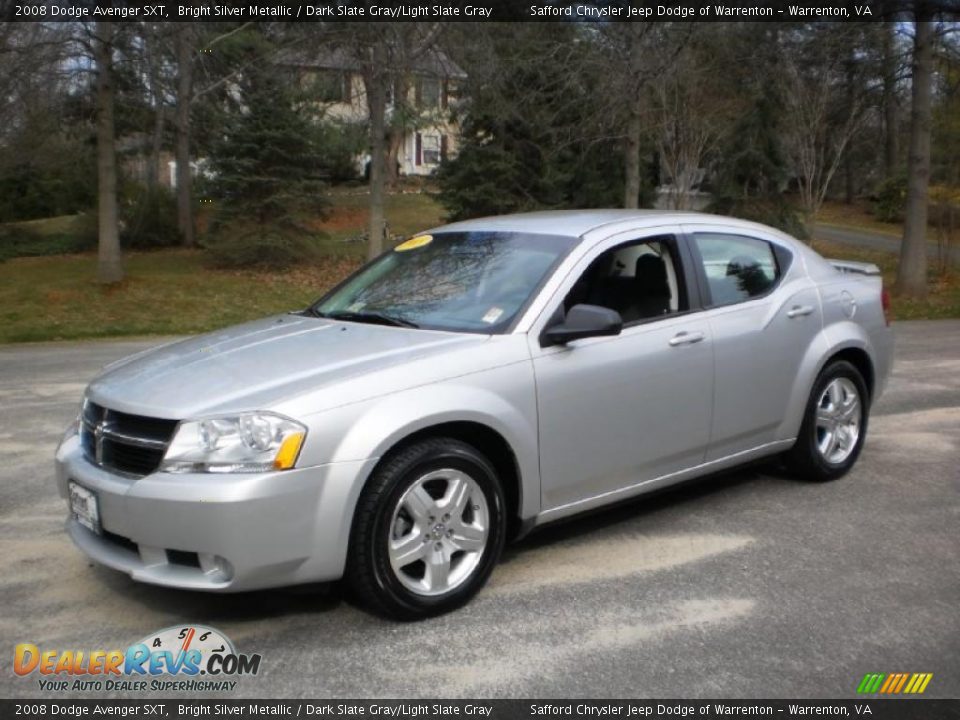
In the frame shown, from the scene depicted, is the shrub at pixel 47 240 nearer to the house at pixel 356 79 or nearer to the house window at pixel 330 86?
the house at pixel 356 79

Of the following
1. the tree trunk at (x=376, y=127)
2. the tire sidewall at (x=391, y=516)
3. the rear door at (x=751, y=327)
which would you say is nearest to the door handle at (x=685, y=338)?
the rear door at (x=751, y=327)

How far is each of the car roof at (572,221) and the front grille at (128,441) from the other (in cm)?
221

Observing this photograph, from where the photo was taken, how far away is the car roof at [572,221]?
5131 millimetres

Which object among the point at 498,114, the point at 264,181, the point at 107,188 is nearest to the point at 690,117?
the point at 498,114

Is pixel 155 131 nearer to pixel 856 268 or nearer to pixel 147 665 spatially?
pixel 856 268

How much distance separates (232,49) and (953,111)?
1659 centimetres

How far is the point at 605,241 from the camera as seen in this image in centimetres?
499

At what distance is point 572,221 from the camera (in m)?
5.30

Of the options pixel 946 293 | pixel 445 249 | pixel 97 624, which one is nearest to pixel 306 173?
Answer: pixel 946 293

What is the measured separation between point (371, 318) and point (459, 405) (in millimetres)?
1022

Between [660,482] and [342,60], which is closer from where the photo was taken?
[660,482]

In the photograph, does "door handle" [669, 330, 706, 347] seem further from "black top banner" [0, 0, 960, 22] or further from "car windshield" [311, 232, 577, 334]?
"black top banner" [0, 0, 960, 22]

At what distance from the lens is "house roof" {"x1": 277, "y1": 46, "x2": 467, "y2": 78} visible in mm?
19516

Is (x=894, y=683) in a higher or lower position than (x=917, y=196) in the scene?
lower
